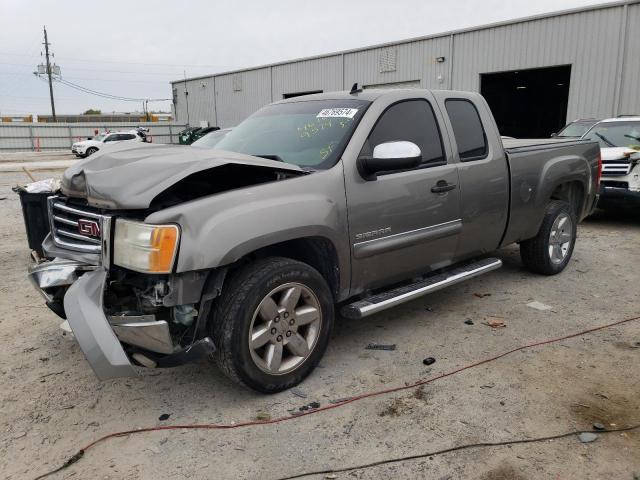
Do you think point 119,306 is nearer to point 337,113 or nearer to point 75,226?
point 75,226

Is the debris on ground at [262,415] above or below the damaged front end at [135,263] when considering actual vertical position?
below

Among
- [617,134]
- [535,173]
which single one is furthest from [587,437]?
[617,134]

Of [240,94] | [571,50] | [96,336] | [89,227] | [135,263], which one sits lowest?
[96,336]

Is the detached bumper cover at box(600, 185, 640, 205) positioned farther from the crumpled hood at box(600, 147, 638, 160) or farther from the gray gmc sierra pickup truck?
the gray gmc sierra pickup truck

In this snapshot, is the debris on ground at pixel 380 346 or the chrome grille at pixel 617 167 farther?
the chrome grille at pixel 617 167

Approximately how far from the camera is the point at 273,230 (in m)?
3.00

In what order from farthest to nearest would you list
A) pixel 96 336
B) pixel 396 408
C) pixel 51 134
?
1. pixel 51 134
2. pixel 396 408
3. pixel 96 336

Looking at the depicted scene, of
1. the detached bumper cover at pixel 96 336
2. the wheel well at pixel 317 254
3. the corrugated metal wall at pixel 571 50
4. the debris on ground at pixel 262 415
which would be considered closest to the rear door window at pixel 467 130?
the wheel well at pixel 317 254

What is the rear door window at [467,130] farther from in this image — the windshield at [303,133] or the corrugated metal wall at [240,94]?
the corrugated metal wall at [240,94]

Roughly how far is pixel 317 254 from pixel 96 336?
142cm

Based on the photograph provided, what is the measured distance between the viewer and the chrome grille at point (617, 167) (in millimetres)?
8281

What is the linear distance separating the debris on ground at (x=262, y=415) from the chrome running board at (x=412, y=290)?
2.77 ft

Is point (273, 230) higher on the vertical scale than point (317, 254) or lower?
higher

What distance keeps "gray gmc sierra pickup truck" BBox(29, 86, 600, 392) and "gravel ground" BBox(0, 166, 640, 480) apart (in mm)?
391
